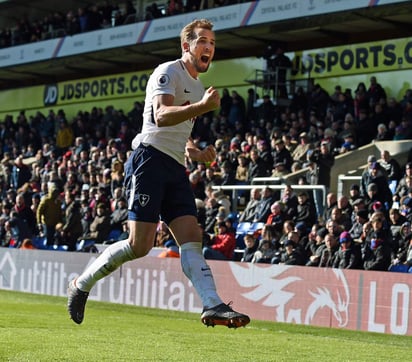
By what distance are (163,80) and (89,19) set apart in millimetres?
28880

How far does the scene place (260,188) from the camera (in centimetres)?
2019

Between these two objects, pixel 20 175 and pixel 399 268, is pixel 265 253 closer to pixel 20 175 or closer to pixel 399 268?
pixel 399 268

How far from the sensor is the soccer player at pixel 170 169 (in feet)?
22.1

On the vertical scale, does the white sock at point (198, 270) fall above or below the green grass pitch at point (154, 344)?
above

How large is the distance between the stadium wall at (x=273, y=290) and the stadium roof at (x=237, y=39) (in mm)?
9555

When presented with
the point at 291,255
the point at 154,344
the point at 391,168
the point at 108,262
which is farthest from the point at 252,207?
the point at 108,262

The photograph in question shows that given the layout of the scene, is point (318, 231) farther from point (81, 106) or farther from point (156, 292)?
point (81, 106)

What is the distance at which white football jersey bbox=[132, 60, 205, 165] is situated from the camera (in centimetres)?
673

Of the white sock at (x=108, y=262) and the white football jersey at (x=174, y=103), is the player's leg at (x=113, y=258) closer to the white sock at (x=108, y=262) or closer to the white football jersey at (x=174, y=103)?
the white sock at (x=108, y=262)

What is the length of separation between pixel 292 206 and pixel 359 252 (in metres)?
3.59

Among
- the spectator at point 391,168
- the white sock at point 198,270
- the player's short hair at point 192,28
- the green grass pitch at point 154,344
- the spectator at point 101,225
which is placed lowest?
the green grass pitch at point 154,344

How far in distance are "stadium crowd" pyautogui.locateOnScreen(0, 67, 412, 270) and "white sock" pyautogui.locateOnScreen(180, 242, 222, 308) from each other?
27.3 feet

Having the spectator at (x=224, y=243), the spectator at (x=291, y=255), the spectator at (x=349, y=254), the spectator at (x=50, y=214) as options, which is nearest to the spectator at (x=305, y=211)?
the spectator at (x=224, y=243)

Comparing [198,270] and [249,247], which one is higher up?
[249,247]
